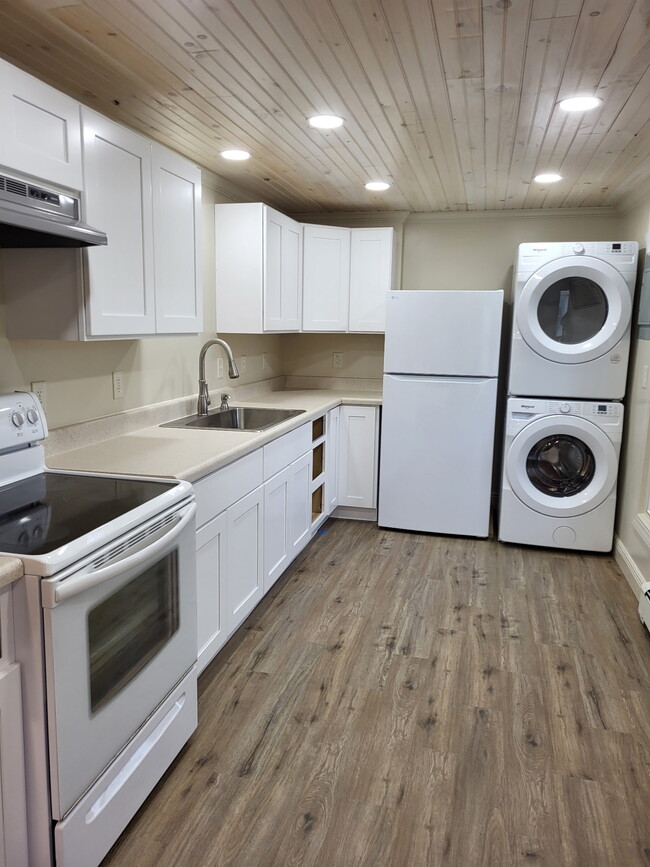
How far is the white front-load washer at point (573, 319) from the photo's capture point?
370cm

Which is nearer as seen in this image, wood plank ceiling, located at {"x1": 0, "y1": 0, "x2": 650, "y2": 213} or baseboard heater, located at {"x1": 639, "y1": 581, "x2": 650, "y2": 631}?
wood plank ceiling, located at {"x1": 0, "y1": 0, "x2": 650, "y2": 213}

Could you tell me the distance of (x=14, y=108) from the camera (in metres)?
1.71

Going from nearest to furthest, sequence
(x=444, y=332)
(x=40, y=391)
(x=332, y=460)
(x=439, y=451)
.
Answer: (x=40, y=391) < (x=444, y=332) < (x=439, y=451) < (x=332, y=460)

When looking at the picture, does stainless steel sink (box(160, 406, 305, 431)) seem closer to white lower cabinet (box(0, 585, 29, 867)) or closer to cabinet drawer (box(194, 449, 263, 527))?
cabinet drawer (box(194, 449, 263, 527))

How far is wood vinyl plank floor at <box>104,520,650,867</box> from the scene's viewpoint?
1.77 meters

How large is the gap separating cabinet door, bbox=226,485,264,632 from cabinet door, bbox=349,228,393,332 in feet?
6.88

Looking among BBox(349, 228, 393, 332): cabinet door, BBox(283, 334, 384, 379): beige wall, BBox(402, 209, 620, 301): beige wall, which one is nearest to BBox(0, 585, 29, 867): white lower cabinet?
BBox(349, 228, 393, 332): cabinet door

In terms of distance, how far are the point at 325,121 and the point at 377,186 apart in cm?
130

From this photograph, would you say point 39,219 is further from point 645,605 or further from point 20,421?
point 645,605

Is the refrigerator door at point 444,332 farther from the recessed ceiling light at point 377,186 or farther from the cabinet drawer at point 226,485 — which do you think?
the cabinet drawer at point 226,485

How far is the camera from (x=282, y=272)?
4.09m

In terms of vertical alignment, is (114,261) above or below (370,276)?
below

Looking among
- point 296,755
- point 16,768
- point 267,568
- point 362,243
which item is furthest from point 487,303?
point 16,768

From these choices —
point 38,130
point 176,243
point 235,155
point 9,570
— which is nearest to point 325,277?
point 235,155
